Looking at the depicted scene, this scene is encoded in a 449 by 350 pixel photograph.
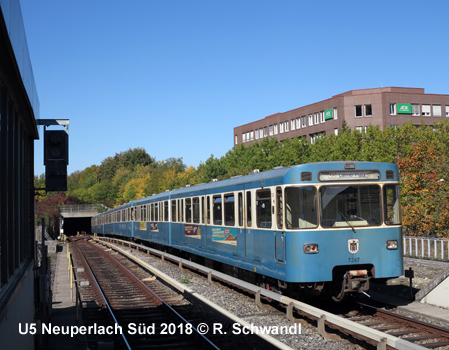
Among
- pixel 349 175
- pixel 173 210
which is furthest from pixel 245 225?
pixel 173 210

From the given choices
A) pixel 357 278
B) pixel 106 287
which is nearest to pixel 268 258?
pixel 357 278

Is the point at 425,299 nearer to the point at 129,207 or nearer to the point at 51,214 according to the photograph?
the point at 129,207

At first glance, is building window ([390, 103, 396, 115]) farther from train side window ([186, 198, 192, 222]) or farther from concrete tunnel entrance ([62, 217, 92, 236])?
concrete tunnel entrance ([62, 217, 92, 236])

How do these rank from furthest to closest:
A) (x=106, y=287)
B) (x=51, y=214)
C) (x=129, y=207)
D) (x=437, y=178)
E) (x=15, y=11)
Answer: (x=51, y=214) → (x=129, y=207) → (x=437, y=178) → (x=106, y=287) → (x=15, y=11)

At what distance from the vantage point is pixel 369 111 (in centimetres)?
6397

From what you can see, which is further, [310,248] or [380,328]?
[310,248]

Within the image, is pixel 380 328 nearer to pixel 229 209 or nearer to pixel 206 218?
pixel 229 209

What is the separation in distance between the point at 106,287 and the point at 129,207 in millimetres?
20730

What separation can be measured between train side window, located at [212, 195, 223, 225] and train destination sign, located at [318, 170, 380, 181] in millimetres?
5392

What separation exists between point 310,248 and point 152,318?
357cm

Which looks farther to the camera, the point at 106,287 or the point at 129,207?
the point at 129,207

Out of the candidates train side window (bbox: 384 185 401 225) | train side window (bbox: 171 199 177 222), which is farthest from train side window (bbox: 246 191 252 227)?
train side window (bbox: 171 199 177 222)

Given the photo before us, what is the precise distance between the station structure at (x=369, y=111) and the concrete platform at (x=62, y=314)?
45.6 meters

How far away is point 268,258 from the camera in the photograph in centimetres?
1247
